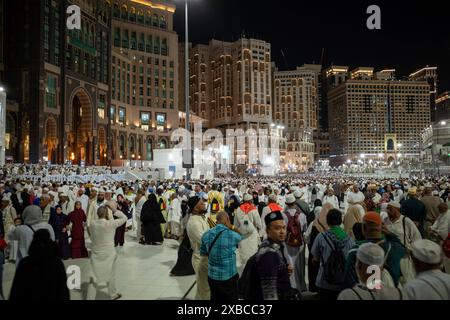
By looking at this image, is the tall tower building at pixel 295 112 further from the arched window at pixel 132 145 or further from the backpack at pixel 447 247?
the backpack at pixel 447 247

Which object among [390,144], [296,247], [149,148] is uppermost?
[390,144]

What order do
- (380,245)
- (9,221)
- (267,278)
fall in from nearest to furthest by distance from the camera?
(267,278) < (380,245) < (9,221)

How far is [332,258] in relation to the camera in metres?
4.30

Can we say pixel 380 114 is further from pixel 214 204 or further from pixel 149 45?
pixel 214 204

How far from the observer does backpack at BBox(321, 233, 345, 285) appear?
4.24 metres

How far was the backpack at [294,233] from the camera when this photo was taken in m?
6.28

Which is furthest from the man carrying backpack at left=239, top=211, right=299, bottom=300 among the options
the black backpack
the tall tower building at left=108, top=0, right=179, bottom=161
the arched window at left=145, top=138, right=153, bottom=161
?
the arched window at left=145, top=138, right=153, bottom=161

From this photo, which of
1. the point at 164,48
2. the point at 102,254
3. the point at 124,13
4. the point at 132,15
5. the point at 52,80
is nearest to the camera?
the point at 102,254

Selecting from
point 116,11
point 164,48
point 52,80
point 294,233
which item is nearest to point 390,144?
point 164,48

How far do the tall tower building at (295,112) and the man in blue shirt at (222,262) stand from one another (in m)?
126

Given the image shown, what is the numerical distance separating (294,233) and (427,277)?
3.51 metres
